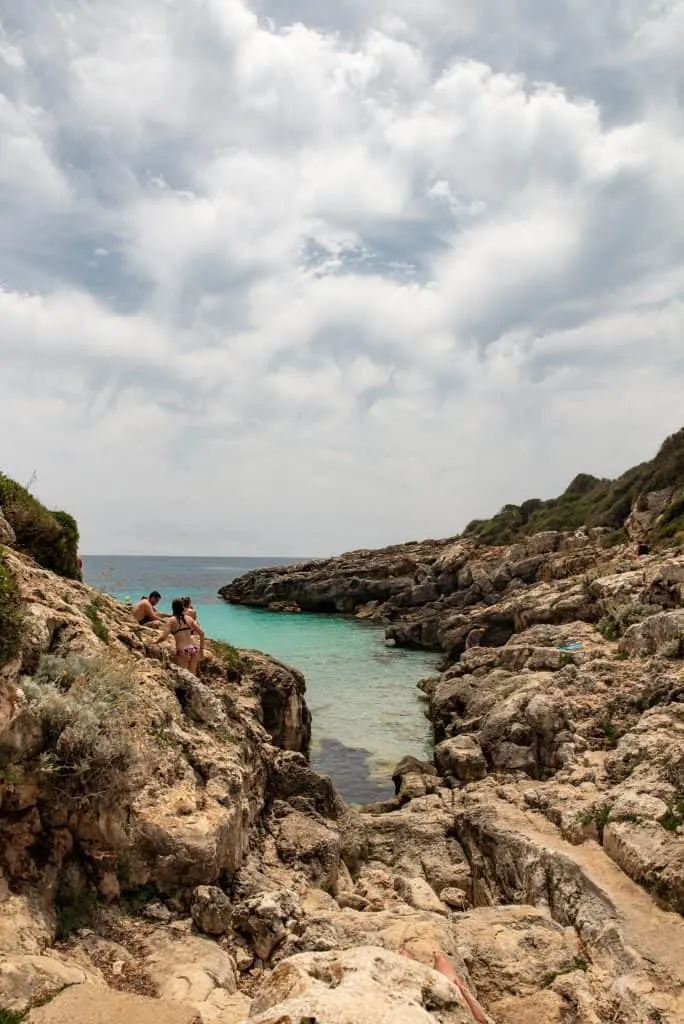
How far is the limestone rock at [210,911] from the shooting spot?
276 inches

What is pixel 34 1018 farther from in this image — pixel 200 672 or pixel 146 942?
pixel 200 672

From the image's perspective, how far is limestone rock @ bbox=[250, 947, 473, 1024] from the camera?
13.5 feet

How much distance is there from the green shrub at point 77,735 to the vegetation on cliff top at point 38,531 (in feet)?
20.6

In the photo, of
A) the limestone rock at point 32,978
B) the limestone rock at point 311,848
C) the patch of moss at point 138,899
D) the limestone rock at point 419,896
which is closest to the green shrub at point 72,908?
the patch of moss at point 138,899

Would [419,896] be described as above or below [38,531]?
below

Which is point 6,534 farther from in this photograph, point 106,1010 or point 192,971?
point 106,1010

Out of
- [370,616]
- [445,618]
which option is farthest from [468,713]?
[370,616]

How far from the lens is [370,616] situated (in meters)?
74.8

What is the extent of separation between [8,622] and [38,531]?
789 cm

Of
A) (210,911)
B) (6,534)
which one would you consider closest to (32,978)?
(210,911)

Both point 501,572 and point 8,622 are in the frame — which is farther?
point 501,572

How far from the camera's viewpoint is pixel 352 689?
36.3m

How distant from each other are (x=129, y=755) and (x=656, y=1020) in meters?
6.88

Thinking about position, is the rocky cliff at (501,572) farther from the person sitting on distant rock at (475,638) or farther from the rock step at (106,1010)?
the rock step at (106,1010)
